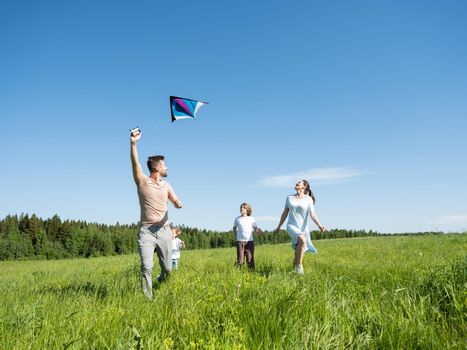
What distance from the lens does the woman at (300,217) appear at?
8.59m

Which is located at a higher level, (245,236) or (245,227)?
(245,227)

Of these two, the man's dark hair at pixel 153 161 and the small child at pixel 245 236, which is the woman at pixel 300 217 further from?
the man's dark hair at pixel 153 161

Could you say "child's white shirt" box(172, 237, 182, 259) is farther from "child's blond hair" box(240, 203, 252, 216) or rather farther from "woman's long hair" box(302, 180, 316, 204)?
"woman's long hair" box(302, 180, 316, 204)

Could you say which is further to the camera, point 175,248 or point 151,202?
point 175,248

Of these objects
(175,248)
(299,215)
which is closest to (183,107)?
(299,215)

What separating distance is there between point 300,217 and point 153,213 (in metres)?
4.29

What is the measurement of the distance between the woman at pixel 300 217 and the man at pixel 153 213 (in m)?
3.56

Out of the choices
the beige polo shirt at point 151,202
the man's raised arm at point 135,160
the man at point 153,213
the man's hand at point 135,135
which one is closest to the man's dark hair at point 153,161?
the man at point 153,213

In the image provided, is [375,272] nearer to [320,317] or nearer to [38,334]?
[320,317]

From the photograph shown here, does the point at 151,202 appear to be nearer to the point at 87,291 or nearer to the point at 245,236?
the point at 87,291

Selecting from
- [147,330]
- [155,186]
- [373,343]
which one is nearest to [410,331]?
[373,343]

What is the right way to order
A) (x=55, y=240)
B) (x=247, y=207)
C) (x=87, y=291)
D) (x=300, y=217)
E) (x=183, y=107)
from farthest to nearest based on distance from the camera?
(x=55, y=240)
(x=247, y=207)
(x=300, y=217)
(x=183, y=107)
(x=87, y=291)

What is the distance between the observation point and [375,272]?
6.37m

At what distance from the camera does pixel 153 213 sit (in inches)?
239
